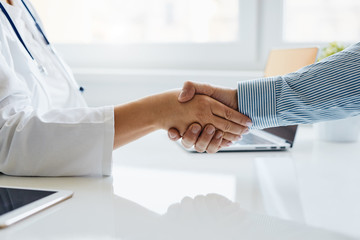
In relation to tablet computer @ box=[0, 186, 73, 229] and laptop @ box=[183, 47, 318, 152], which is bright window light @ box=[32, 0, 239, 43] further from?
tablet computer @ box=[0, 186, 73, 229]

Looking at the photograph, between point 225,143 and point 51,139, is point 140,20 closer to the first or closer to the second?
point 225,143

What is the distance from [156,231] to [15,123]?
389mm

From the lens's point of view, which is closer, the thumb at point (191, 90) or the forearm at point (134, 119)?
the forearm at point (134, 119)

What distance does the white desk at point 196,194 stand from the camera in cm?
51

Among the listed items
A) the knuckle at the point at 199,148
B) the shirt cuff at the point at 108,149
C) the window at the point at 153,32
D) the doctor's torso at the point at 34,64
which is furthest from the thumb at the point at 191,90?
the window at the point at 153,32

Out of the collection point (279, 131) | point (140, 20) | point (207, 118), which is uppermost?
point (140, 20)

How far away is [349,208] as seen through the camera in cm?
60

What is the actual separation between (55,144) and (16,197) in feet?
0.58

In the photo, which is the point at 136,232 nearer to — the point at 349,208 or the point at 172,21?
the point at 349,208

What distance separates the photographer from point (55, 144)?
757mm

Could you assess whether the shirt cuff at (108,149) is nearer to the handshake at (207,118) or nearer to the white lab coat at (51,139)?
the white lab coat at (51,139)

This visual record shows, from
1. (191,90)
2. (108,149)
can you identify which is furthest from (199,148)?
(108,149)

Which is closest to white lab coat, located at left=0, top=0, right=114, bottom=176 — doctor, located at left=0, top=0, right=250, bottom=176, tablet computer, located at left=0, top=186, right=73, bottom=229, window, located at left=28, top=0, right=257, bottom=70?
doctor, located at left=0, top=0, right=250, bottom=176

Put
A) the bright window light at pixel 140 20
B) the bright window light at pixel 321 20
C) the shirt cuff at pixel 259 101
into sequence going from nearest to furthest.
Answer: the shirt cuff at pixel 259 101 → the bright window light at pixel 321 20 → the bright window light at pixel 140 20
